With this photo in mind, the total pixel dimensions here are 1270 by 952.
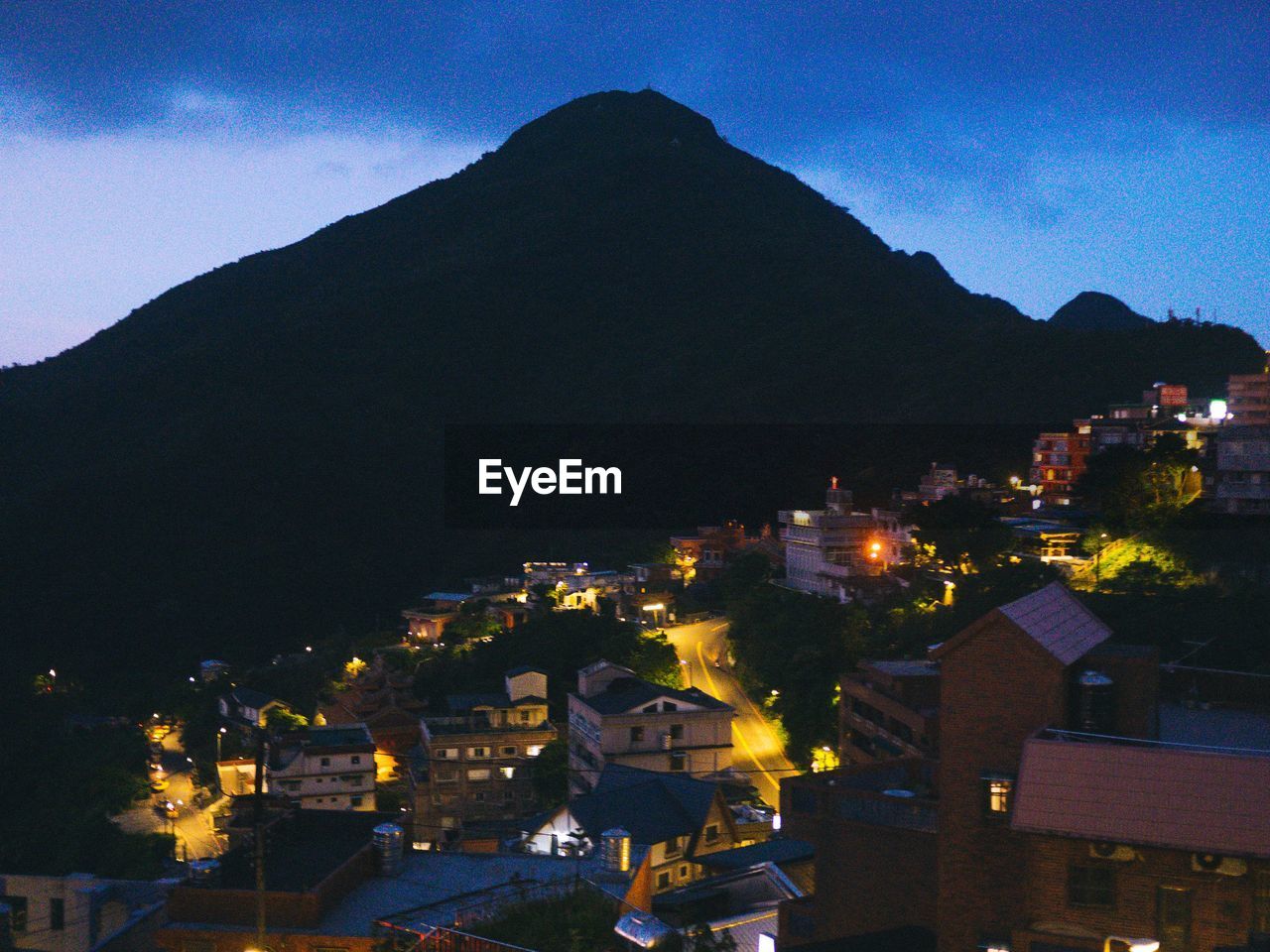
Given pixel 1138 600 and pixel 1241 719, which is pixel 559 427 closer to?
pixel 1138 600

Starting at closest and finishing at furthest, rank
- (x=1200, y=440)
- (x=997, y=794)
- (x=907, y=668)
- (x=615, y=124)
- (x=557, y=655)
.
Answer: (x=997, y=794) → (x=907, y=668) → (x=557, y=655) → (x=1200, y=440) → (x=615, y=124)

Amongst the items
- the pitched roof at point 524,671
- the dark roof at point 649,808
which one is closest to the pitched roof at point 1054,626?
the dark roof at point 649,808

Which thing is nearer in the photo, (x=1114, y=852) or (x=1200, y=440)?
(x=1114, y=852)

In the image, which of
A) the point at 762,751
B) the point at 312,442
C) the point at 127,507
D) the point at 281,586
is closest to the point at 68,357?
the point at 312,442

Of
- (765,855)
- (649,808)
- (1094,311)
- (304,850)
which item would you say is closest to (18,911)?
(304,850)

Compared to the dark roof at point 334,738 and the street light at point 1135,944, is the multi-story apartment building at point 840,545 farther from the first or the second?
the street light at point 1135,944

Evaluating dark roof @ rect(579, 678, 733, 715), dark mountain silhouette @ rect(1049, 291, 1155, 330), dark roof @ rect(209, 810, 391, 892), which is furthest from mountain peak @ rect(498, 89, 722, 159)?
dark roof @ rect(209, 810, 391, 892)

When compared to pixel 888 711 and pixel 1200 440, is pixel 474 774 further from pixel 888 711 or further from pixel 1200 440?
pixel 1200 440
